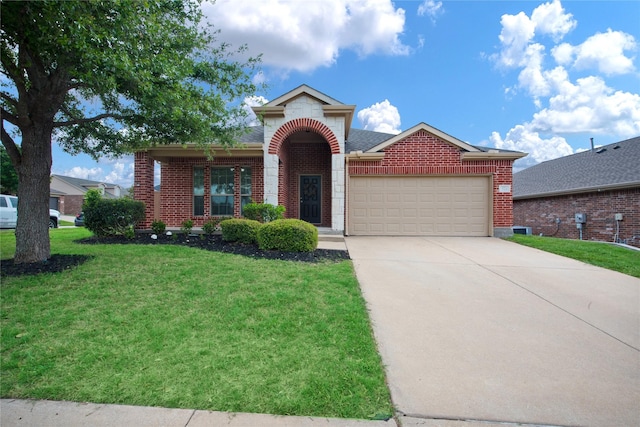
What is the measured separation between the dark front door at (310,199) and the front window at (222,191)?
109 inches

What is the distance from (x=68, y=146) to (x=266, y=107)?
17.8ft

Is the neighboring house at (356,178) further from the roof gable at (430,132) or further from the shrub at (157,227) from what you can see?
the shrub at (157,227)

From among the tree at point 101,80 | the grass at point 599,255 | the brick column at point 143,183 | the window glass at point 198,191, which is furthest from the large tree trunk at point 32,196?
the grass at point 599,255

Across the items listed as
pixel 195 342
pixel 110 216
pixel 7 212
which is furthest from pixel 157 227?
pixel 7 212

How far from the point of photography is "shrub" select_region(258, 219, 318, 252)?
7375 millimetres

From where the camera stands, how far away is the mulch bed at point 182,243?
545 cm

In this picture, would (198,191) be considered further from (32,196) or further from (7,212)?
(7,212)

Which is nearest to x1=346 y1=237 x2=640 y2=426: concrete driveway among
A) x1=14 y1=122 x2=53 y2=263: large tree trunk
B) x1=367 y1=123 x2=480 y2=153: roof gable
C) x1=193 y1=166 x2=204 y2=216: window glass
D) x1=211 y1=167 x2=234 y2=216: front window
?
x1=367 y1=123 x2=480 y2=153: roof gable

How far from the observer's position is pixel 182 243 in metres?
8.83

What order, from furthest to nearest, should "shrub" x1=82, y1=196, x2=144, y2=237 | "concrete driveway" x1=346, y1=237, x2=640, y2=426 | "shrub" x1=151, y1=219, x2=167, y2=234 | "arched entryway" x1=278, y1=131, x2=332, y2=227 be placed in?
"arched entryway" x1=278, y1=131, x2=332, y2=227, "shrub" x1=151, y1=219, x2=167, y2=234, "shrub" x1=82, y1=196, x2=144, y2=237, "concrete driveway" x1=346, y1=237, x2=640, y2=426

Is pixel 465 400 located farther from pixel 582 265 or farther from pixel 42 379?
pixel 582 265

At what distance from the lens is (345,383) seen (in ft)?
8.32

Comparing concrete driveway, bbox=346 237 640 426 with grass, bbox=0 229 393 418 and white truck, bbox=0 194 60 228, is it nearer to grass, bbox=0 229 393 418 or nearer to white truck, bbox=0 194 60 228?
grass, bbox=0 229 393 418

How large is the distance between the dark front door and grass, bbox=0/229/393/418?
745 centimetres
